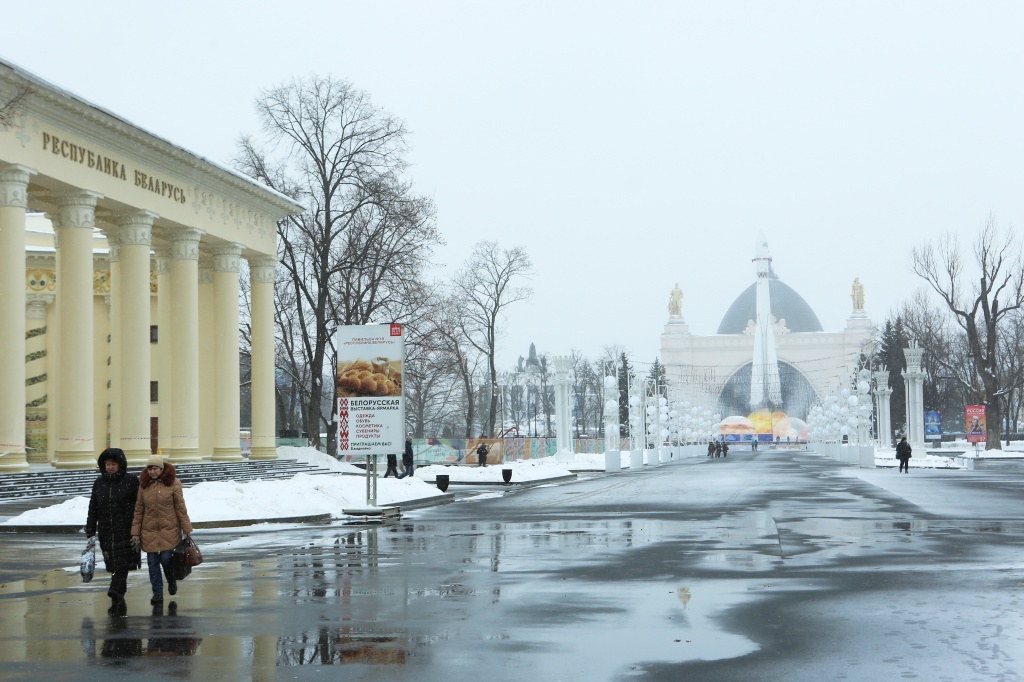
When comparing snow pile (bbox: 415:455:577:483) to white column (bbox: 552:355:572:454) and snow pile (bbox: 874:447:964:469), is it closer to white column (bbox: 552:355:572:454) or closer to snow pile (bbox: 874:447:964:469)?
white column (bbox: 552:355:572:454)

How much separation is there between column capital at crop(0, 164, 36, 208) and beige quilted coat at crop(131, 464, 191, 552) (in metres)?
22.4

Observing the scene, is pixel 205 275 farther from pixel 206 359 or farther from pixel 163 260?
pixel 163 260

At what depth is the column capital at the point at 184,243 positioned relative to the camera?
44094 millimetres

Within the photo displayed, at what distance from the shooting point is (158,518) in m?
13.1

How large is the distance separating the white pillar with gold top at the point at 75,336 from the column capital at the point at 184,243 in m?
7.24

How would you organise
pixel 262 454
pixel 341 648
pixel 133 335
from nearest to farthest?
pixel 341 648, pixel 133 335, pixel 262 454

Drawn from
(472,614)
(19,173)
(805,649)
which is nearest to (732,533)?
(472,614)

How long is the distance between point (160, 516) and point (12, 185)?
2279cm

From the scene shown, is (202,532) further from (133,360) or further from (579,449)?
(579,449)

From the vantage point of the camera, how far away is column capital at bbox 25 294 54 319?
5019 cm

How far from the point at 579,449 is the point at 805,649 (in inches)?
3532

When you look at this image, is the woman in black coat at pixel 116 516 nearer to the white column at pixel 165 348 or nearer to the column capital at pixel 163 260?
the white column at pixel 165 348

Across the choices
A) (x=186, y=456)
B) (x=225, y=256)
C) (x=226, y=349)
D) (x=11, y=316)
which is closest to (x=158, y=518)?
(x=11, y=316)

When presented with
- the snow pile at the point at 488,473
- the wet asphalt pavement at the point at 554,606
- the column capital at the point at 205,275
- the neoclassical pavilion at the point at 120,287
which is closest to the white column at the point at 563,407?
the snow pile at the point at 488,473
